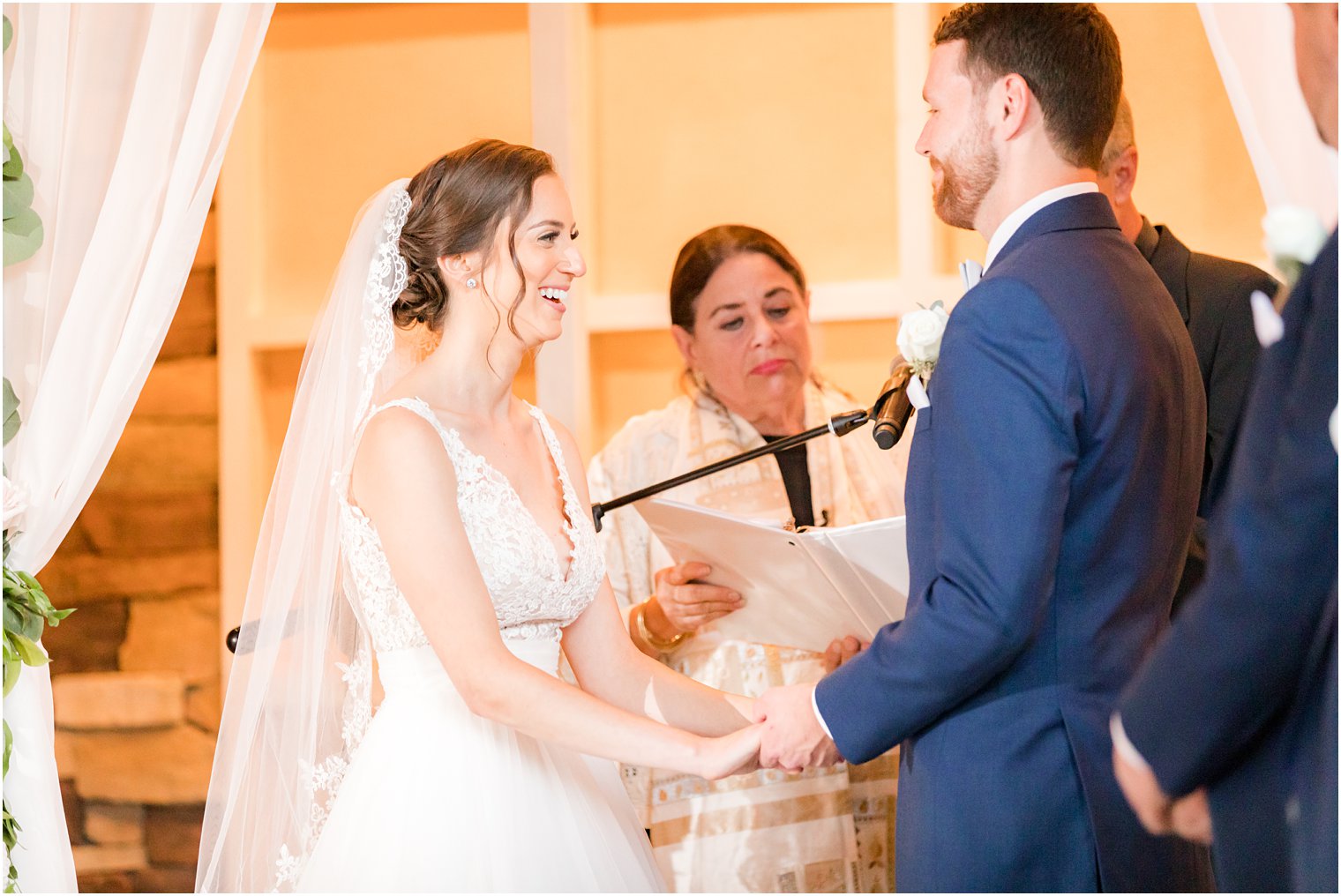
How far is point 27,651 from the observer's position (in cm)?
204

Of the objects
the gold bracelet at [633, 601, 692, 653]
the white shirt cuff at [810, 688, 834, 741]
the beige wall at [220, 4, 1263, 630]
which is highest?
the beige wall at [220, 4, 1263, 630]

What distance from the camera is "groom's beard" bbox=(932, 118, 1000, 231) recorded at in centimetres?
191

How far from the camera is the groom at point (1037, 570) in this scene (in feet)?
5.53

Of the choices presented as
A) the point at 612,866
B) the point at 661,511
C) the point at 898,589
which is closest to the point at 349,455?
the point at 661,511

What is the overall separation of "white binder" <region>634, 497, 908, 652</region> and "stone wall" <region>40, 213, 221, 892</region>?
193 cm

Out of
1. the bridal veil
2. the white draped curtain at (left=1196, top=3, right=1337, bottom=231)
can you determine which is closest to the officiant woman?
the bridal veil

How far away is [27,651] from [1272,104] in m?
1.93

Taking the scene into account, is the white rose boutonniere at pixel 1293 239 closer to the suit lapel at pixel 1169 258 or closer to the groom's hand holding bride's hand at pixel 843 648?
the suit lapel at pixel 1169 258

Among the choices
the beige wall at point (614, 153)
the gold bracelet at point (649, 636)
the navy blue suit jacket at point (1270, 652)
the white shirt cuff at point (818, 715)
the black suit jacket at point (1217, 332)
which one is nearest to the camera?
the navy blue suit jacket at point (1270, 652)

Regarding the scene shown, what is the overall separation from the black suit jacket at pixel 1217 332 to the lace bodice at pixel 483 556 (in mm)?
1215

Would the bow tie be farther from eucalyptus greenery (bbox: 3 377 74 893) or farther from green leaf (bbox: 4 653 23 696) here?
green leaf (bbox: 4 653 23 696)

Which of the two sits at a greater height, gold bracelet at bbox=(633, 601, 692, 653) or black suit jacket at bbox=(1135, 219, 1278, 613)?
black suit jacket at bbox=(1135, 219, 1278, 613)

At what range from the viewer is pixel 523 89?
12.4ft

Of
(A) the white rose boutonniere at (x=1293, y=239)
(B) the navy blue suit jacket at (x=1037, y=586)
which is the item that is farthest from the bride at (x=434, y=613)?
(A) the white rose boutonniere at (x=1293, y=239)
